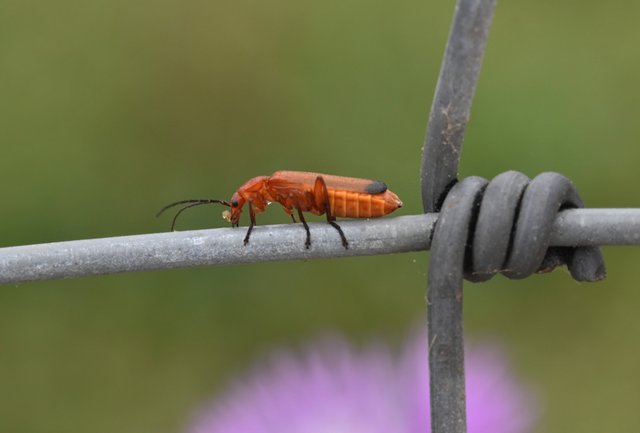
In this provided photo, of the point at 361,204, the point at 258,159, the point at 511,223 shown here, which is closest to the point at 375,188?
the point at 361,204

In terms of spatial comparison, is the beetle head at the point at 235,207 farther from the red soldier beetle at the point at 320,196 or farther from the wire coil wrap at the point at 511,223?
the wire coil wrap at the point at 511,223

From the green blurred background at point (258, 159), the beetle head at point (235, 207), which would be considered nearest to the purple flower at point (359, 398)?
the beetle head at point (235, 207)

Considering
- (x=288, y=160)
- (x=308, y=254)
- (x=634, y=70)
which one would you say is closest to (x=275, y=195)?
(x=308, y=254)

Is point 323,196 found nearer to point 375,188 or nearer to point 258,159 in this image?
point 375,188

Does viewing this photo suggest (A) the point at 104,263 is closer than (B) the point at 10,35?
Yes

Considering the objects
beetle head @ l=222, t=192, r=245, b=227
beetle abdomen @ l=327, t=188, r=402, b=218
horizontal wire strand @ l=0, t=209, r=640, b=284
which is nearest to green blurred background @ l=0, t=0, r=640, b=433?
beetle head @ l=222, t=192, r=245, b=227

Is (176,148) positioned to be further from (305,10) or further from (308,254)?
(308,254)
